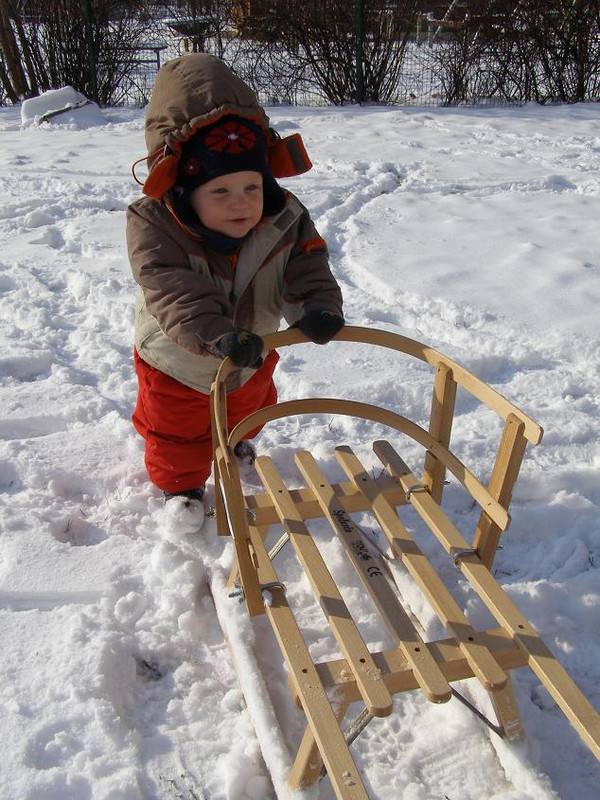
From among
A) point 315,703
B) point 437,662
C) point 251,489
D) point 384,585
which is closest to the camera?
point 315,703

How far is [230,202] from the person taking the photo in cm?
207

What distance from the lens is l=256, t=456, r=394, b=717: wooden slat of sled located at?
1.44 metres

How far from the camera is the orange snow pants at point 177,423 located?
2.43 meters

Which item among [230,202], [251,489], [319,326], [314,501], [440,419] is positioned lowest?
[251,489]

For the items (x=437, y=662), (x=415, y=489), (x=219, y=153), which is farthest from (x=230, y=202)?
(x=437, y=662)

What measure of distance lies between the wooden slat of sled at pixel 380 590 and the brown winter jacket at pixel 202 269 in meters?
0.45

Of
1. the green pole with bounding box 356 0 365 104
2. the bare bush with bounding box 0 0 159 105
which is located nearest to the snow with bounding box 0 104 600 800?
the green pole with bounding box 356 0 365 104

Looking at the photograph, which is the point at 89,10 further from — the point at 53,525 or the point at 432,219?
the point at 53,525

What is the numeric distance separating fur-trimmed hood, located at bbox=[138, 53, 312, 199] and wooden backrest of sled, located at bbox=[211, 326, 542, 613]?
0.53 m

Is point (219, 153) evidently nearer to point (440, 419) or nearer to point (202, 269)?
point (202, 269)

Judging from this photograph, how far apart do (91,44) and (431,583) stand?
9.57 meters

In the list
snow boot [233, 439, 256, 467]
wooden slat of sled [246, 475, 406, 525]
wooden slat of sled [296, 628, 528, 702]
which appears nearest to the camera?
wooden slat of sled [296, 628, 528, 702]

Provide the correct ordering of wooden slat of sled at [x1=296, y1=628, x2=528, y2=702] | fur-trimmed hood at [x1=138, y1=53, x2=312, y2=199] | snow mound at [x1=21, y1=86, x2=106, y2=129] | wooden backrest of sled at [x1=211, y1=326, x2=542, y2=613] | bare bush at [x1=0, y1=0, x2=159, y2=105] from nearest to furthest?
wooden slat of sled at [x1=296, y1=628, x2=528, y2=702]
wooden backrest of sled at [x1=211, y1=326, x2=542, y2=613]
fur-trimmed hood at [x1=138, y1=53, x2=312, y2=199]
snow mound at [x1=21, y1=86, x2=106, y2=129]
bare bush at [x1=0, y1=0, x2=159, y2=105]

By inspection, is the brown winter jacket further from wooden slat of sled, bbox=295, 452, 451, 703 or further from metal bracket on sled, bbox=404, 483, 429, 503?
metal bracket on sled, bbox=404, 483, 429, 503
